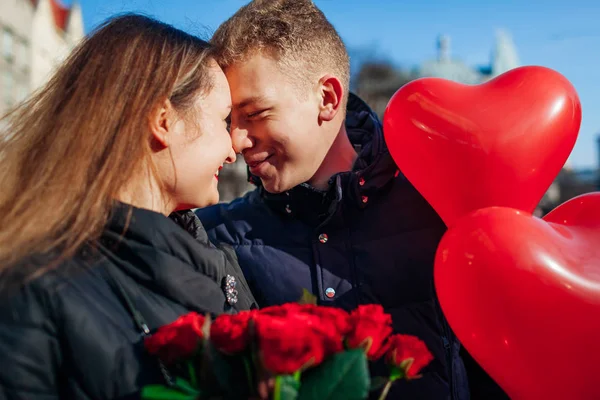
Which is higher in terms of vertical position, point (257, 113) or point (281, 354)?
point (257, 113)

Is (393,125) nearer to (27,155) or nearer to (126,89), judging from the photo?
(126,89)

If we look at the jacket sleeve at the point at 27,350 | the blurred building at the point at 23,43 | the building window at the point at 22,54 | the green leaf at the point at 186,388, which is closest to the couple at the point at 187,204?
the jacket sleeve at the point at 27,350

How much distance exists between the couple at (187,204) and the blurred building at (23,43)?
58.0 ft

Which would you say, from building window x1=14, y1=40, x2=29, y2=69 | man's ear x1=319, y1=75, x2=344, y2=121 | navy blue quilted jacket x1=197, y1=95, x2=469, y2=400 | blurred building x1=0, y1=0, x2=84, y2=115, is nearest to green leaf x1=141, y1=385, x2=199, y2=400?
navy blue quilted jacket x1=197, y1=95, x2=469, y2=400

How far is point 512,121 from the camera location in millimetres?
1765

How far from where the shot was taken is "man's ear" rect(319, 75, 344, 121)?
242 centimetres

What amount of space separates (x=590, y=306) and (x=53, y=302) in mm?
1403

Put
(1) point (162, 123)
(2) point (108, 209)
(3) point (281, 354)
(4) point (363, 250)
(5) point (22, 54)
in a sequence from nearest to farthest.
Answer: (3) point (281, 354), (2) point (108, 209), (1) point (162, 123), (4) point (363, 250), (5) point (22, 54)

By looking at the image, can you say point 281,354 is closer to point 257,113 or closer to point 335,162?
point 257,113

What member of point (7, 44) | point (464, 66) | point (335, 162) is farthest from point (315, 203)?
point (464, 66)

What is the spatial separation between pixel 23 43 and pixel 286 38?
22.2 metres

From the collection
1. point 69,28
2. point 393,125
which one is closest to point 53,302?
point 393,125

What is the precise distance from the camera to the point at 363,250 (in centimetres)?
213

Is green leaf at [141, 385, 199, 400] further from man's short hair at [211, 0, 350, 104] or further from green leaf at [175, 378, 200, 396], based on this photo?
man's short hair at [211, 0, 350, 104]
